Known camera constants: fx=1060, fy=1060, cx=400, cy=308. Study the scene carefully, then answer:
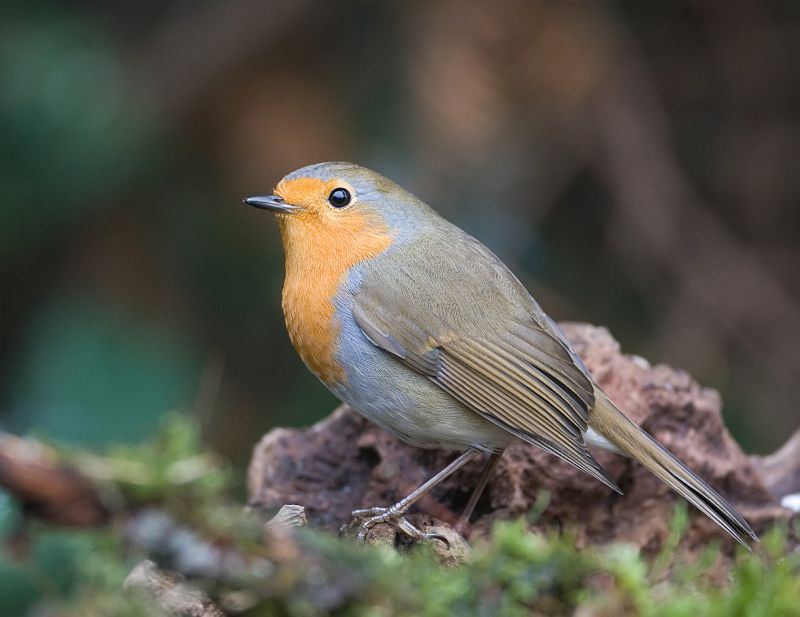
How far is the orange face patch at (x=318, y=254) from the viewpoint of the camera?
3223 mm

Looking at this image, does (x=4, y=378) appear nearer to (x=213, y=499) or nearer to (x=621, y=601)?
(x=213, y=499)

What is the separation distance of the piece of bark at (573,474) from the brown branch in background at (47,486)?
161cm

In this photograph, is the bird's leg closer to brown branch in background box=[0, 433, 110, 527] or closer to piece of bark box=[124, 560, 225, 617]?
piece of bark box=[124, 560, 225, 617]

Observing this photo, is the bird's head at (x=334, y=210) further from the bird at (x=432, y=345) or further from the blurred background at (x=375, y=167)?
the blurred background at (x=375, y=167)

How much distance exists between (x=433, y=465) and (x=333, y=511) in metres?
0.35

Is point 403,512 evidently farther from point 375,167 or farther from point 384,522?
point 375,167

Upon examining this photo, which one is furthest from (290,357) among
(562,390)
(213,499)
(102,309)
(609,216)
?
(213,499)

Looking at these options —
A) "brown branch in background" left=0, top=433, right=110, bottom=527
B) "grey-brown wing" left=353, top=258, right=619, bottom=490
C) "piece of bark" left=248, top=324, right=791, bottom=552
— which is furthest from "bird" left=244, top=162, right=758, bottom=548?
"brown branch in background" left=0, top=433, right=110, bottom=527

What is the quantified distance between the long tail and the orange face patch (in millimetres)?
831

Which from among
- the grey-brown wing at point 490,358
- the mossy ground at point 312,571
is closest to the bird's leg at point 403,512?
the grey-brown wing at point 490,358

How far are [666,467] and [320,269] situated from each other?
3.96 ft

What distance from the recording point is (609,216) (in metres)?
5.62

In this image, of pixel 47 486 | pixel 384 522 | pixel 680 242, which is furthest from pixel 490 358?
pixel 680 242

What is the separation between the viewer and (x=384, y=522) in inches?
108
